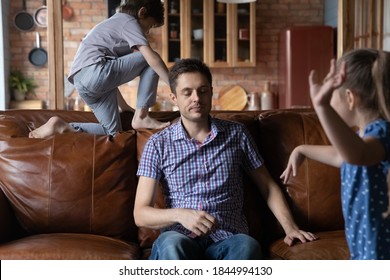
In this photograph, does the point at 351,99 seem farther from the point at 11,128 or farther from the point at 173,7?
the point at 173,7

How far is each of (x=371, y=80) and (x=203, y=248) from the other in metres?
0.95

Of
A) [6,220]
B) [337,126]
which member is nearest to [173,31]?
[6,220]

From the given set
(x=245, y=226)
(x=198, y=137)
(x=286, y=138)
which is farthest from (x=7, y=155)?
(x=286, y=138)

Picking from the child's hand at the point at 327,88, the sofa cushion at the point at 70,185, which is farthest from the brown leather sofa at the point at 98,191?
the child's hand at the point at 327,88

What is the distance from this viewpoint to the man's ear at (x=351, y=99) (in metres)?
1.20

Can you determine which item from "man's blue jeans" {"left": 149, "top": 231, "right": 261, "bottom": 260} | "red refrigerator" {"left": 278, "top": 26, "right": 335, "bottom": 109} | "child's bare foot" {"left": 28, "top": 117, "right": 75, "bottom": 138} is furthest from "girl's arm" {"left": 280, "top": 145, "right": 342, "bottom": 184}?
"red refrigerator" {"left": 278, "top": 26, "right": 335, "bottom": 109}

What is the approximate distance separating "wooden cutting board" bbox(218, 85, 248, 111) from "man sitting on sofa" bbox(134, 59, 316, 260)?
512cm

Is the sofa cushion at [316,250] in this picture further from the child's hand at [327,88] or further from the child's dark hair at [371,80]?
the child's hand at [327,88]

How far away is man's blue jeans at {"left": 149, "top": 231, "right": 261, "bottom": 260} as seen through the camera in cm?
176

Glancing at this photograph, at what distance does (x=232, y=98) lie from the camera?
7277 millimetres

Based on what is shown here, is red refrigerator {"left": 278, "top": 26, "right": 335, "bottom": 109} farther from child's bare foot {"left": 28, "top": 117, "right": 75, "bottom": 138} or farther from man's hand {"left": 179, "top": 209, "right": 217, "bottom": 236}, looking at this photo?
man's hand {"left": 179, "top": 209, "right": 217, "bottom": 236}

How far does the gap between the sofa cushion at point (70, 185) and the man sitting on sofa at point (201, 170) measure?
275mm

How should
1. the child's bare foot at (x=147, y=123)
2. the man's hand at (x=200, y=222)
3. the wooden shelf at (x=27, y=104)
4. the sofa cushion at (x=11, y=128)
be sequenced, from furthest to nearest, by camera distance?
the wooden shelf at (x=27, y=104) < the child's bare foot at (x=147, y=123) < the sofa cushion at (x=11, y=128) < the man's hand at (x=200, y=222)

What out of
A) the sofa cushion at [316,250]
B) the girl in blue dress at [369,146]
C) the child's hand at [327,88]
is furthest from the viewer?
the sofa cushion at [316,250]
